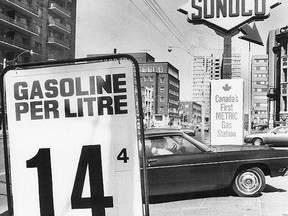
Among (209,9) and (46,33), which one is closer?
(209,9)

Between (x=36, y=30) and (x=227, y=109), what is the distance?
52.0m

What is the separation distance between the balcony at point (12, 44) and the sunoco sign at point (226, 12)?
40.7 metres

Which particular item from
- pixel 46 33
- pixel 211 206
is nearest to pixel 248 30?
pixel 211 206

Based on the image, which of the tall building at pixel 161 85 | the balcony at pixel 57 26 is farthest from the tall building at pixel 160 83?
the balcony at pixel 57 26

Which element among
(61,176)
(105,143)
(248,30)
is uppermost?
(248,30)

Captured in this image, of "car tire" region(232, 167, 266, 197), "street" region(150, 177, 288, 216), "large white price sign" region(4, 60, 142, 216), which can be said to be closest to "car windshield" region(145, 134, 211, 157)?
"car tire" region(232, 167, 266, 197)

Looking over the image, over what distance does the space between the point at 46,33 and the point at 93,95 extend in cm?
6225

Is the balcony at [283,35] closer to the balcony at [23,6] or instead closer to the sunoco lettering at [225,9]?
the balcony at [23,6]

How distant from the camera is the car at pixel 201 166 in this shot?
23.8ft

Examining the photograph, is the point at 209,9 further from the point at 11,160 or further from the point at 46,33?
the point at 46,33

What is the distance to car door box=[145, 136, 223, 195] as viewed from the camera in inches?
285

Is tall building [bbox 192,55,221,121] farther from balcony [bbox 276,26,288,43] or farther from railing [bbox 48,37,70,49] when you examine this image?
balcony [bbox 276,26,288,43]

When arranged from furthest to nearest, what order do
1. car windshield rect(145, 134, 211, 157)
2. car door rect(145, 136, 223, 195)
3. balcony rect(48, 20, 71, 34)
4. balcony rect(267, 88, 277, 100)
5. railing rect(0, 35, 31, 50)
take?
balcony rect(267, 88, 277, 100)
balcony rect(48, 20, 71, 34)
railing rect(0, 35, 31, 50)
car windshield rect(145, 134, 211, 157)
car door rect(145, 136, 223, 195)

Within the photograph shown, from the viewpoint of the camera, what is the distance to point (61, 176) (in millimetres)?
2410
